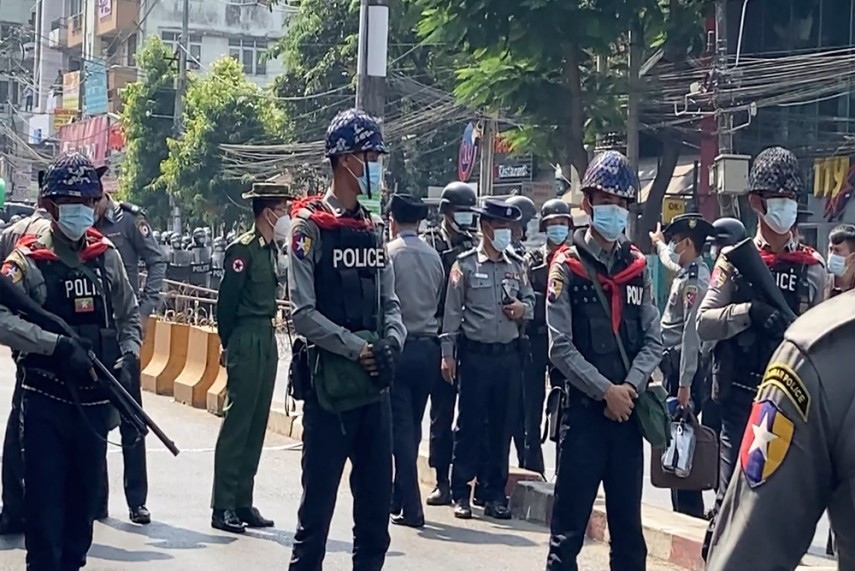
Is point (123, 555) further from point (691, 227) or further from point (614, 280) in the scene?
point (691, 227)

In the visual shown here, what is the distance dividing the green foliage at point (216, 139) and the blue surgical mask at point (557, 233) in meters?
31.9

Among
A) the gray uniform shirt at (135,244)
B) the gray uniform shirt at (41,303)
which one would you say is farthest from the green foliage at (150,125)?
the gray uniform shirt at (41,303)

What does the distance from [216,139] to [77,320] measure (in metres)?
37.1

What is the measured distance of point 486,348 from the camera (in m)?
9.02

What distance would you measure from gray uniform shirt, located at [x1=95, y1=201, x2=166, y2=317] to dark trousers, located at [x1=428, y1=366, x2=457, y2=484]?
2006 mm

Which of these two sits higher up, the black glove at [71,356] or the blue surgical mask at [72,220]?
the blue surgical mask at [72,220]

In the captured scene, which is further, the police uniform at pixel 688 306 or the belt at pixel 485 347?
the belt at pixel 485 347

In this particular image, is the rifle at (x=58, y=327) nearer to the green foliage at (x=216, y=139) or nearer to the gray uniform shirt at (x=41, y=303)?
the gray uniform shirt at (x=41, y=303)

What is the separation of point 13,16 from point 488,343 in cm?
8457

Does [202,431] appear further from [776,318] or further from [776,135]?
[776,135]

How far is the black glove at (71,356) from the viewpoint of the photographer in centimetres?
587

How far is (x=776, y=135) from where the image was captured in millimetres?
26172

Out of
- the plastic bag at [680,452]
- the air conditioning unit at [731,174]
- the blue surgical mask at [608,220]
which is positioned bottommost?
the plastic bag at [680,452]

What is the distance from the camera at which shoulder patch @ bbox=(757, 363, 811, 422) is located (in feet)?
6.94
